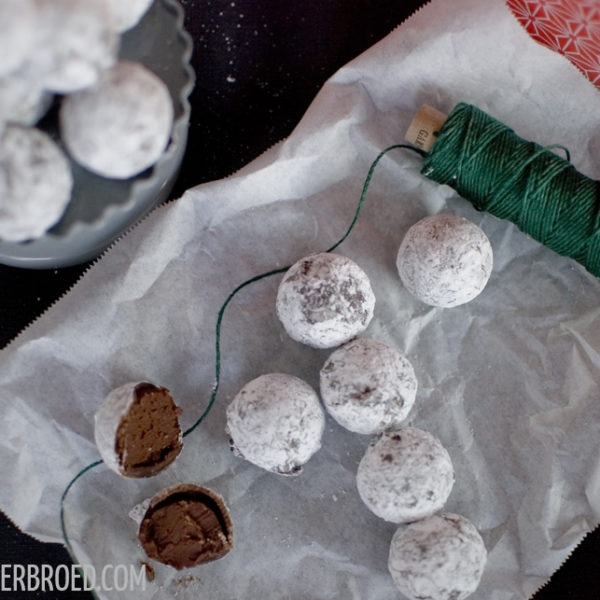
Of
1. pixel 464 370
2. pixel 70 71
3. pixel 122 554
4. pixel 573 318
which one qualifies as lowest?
pixel 122 554

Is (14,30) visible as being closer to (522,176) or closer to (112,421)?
(112,421)

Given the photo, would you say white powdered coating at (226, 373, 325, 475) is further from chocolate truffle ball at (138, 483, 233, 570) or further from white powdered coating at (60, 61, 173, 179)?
white powdered coating at (60, 61, 173, 179)

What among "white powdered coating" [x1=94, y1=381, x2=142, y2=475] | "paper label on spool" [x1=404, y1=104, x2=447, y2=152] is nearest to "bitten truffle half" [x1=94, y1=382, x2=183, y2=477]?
"white powdered coating" [x1=94, y1=381, x2=142, y2=475]

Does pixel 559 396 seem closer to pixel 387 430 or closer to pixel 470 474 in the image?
pixel 470 474

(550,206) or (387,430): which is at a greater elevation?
(550,206)

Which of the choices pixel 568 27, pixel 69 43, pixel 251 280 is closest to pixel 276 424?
pixel 251 280

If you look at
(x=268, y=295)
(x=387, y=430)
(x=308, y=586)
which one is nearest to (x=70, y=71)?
(x=268, y=295)
